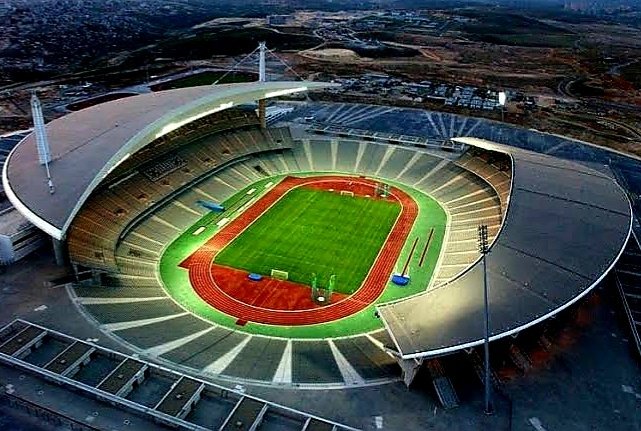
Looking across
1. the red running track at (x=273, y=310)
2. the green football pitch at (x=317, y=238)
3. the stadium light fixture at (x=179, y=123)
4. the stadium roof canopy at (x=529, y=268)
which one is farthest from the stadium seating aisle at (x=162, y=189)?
the stadium roof canopy at (x=529, y=268)

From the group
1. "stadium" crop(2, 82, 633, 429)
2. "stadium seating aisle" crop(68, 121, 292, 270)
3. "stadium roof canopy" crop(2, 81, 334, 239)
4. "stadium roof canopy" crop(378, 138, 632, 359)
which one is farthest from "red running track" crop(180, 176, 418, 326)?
"stadium roof canopy" crop(2, 81, 334, 239)

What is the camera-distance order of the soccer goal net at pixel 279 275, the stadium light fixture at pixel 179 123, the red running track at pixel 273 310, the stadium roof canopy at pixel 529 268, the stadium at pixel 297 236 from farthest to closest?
the stadium light fixture at pixel 179 123 → the soccer goal net at pixel 279 275 → the red running track at pixel 273 310 → the stadium at pixel 297 236 → the stadium roof canopy at pixel 529 268

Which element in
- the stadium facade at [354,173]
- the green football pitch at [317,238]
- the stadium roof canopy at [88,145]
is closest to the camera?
the stadium facade at [354,173]

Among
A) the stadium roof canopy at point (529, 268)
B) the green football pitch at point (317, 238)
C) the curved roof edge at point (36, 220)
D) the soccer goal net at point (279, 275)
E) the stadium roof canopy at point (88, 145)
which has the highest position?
the stadium roof canopy at point (88, 145)

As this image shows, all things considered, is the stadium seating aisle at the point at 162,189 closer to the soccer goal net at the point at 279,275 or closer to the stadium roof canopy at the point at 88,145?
the stadium roof canopy at the point at 88,145

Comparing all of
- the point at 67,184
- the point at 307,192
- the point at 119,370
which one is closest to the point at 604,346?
the point at 119,370

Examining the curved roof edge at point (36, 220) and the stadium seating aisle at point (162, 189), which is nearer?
the curved roof edge at point (36, 220)

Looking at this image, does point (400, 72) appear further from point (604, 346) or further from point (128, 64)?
point (604, 346)

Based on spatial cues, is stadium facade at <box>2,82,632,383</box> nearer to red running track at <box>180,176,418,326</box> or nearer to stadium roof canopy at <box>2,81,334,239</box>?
stadium roof canopy at <box>2,81,334,239</box>

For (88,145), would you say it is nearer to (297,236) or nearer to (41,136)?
(41,136)
